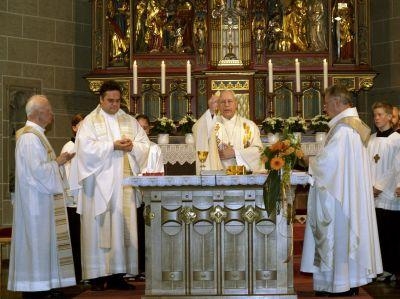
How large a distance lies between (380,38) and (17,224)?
26.1 ft

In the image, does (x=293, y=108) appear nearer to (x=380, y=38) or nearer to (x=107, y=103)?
(x=380, y=38)

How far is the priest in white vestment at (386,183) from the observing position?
9.45 m

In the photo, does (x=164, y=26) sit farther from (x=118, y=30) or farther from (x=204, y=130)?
(x=204, y=130)

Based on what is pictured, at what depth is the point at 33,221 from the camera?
7.88 meters

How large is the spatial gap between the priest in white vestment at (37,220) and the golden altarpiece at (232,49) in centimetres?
472

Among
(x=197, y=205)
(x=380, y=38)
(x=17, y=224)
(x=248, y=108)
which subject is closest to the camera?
(x=197, y=205)

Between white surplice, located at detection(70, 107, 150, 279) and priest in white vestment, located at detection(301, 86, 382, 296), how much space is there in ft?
5.68

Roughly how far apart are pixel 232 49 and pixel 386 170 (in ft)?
13.3

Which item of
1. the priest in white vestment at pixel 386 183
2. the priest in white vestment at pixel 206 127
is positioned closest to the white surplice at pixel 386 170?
the priest in white vestment at pixel 386 183

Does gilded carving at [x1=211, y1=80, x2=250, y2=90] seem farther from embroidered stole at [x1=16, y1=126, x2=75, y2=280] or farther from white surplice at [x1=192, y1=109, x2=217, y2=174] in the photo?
embroidered stole at [x1=16, y1=126, x2=75, y2=280]

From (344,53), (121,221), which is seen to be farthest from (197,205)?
(344,53)

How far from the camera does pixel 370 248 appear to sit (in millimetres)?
7785

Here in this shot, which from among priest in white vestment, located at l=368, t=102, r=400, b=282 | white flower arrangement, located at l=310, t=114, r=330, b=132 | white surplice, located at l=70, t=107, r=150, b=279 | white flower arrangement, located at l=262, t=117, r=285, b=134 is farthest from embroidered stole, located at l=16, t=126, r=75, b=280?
white flower arrangement, located at l=310, t=114, r=330, b=132

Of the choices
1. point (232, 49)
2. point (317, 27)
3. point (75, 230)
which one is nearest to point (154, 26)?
point (232, 49)
